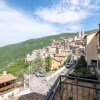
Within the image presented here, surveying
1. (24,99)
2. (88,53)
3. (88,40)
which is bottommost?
(24,99)

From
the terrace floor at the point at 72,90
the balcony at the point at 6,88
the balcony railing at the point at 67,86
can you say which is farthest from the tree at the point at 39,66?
the balcony railing at the point at 67,86

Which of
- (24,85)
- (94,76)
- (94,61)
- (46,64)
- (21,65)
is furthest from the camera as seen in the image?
(21,65)

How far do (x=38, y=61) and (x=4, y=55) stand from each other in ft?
281

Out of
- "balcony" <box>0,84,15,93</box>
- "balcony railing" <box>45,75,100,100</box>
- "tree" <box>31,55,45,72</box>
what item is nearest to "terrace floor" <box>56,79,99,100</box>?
"balcony railing" <box>45,75,100,100</box>

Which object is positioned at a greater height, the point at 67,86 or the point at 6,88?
the point at 67,86

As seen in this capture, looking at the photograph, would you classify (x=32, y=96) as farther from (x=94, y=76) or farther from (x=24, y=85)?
(x=24, y=85)

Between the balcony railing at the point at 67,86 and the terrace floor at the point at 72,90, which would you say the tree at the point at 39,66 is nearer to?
the terrace floor at the point at 72,90

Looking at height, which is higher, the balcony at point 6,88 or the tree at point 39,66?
the tree at point 39,66

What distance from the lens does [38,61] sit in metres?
52.7

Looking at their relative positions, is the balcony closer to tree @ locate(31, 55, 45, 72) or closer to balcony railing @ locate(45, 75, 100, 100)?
tree @ locate(31, 55, 45, 72)

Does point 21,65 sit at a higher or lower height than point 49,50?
lower

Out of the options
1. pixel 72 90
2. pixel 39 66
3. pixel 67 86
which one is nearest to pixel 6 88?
pixel 39 66

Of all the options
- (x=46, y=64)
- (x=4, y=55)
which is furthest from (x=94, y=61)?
(x=4, y=55)

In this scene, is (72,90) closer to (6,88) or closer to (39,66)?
(6,88)
